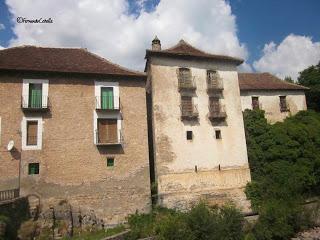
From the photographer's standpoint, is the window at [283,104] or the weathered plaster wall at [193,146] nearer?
the weathered plaster wall at [193,146]

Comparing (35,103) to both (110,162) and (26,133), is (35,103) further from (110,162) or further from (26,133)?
(110,162)

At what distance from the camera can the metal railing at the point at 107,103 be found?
20578 mm

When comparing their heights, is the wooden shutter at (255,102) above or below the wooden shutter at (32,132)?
above

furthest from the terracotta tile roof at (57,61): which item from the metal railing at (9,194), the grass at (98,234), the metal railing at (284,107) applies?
the metal railing at (284,107)

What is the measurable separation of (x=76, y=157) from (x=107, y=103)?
4.16m

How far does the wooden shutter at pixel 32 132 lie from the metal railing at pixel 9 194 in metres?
2.98

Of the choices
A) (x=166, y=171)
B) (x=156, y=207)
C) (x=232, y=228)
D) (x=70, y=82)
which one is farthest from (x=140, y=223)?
(x=70, y=82)

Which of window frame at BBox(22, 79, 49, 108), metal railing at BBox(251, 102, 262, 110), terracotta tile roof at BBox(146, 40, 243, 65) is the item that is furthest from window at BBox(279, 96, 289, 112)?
window frame at BBox(22, 79, 49, 108)

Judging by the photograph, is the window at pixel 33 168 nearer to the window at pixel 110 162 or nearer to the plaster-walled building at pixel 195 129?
the window at pixel 110 162

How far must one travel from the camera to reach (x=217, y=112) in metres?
23.2

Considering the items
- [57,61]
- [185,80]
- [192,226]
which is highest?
[57,61]

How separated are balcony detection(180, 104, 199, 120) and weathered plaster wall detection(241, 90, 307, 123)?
607 cm

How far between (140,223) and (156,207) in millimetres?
2060

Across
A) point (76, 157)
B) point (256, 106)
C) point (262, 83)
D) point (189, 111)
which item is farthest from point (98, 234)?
point (262, 83)
